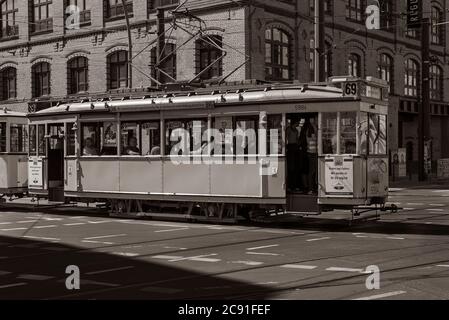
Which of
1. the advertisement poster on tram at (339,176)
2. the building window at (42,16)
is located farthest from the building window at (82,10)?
the advertisement poster on tram at (339,176)

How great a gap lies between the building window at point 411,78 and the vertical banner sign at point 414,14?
865 cm

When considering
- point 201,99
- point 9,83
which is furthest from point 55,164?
point 9,83

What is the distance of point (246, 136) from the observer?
53.7ft

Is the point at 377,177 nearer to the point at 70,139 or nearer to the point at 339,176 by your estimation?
the point at 339,176

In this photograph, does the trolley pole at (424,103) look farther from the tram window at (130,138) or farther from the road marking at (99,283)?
the road marking at (99,283)

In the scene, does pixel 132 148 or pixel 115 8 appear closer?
pixel 132 148

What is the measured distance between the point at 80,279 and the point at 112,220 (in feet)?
28.9

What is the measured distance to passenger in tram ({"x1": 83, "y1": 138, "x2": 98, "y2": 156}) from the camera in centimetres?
1898

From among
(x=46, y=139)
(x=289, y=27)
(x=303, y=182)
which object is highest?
(x=289, y=27)

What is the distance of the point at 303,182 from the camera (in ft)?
52.2

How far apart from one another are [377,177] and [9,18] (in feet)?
117

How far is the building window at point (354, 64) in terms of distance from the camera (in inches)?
1626
